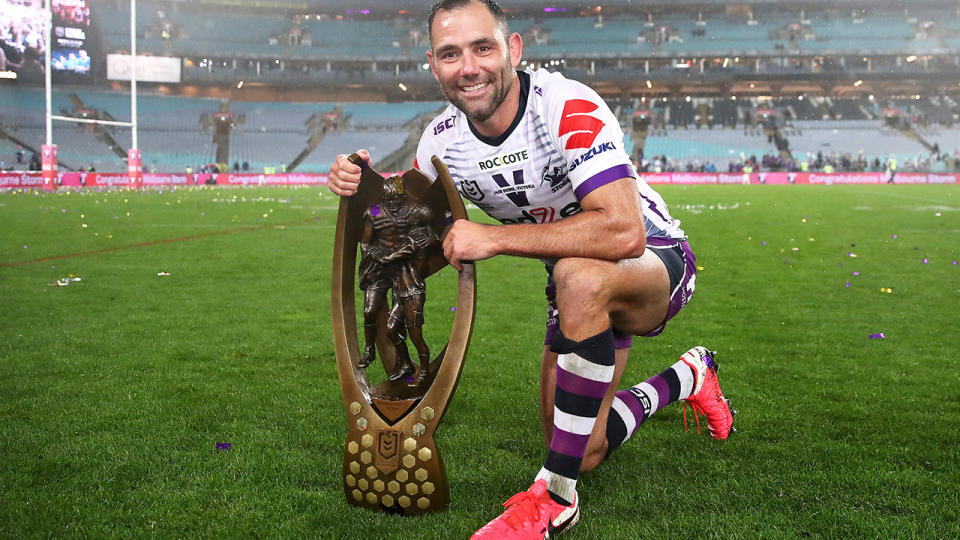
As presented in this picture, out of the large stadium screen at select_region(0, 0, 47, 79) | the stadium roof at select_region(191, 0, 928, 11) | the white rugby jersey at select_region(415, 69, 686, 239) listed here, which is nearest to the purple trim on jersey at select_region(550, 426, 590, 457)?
the white rugby jersey at select_region(415, 69, 686, 239)

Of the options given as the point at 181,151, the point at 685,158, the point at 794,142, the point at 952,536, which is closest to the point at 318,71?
the point at 181,151

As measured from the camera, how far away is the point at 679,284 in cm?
314

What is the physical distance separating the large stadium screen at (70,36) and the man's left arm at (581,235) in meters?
45.0

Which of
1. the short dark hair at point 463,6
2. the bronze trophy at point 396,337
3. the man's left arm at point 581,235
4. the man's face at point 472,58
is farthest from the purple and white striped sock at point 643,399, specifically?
the short dark hair at point 463,6

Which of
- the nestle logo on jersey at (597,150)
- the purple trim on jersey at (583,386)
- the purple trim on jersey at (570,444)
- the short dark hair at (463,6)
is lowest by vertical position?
the purple trim on jersey at (570,444)

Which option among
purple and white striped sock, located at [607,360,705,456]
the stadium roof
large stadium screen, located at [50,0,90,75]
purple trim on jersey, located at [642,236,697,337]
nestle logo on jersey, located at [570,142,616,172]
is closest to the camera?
nestle logo on jersey, located at [570,142,616,172]

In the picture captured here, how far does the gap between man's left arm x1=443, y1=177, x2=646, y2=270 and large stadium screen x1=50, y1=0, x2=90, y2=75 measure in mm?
45038

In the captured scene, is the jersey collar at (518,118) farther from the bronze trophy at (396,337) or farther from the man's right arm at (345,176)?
the man's right arm at (345,176)

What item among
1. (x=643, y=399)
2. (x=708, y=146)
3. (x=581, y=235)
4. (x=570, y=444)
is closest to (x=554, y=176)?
(x=581, y=235)

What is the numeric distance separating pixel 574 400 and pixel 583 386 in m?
0.06

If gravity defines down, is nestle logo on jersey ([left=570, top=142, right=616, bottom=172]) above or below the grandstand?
below

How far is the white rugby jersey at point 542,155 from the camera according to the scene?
2.72m

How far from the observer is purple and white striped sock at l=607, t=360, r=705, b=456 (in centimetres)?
330

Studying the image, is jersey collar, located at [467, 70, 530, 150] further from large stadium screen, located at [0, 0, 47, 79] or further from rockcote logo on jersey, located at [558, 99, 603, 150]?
large stadium screen, located at [0, 0, 47, 79]
